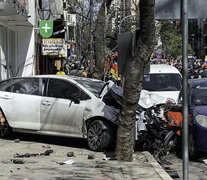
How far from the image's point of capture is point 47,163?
8.06 m

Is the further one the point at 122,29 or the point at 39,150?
the point at 122,29

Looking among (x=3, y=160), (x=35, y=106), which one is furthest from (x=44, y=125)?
(x=3, y=160)

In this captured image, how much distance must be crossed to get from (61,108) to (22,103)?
111 centimetres

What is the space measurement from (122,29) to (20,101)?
2269cm

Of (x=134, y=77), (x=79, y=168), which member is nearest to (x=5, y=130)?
(x=79, y=168)

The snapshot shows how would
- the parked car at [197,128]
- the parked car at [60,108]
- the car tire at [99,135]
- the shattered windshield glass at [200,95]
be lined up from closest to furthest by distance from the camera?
the parked car at [197,128]
the car tire at [99,135]
the parked car at [60,108]
the shattered windshield glass at [200,95]

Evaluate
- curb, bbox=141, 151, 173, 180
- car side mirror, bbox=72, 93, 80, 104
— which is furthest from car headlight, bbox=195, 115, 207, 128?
car side mirror, bbox=72, 93, 80, 104

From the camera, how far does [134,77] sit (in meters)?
7.70

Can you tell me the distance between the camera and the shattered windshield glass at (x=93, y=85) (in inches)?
388

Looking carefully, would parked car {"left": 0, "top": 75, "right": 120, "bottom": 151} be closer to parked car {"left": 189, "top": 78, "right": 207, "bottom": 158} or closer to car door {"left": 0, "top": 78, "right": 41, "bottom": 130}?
car door {"left": 0, "top": 78, "right": 41, "bottom": 130}

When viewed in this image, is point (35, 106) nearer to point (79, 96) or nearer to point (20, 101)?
point (20, 101)

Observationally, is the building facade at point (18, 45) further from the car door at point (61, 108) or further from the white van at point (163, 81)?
the car door at point (61, 108)

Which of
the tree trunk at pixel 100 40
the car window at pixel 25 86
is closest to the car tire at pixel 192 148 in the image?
the car window at pixel 25 86

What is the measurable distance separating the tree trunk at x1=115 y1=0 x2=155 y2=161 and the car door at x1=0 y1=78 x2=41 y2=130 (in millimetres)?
2858
